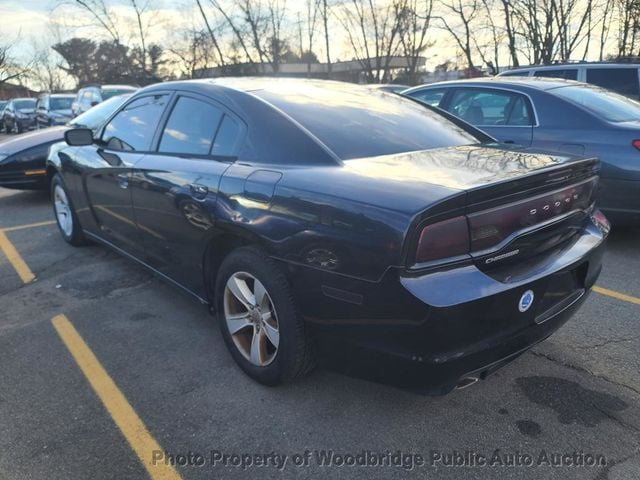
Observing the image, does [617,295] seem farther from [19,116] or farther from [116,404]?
[19,116]

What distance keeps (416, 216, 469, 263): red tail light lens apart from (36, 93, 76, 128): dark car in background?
16494mm

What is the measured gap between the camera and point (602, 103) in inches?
192

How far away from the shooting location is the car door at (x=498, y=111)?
5055 mm

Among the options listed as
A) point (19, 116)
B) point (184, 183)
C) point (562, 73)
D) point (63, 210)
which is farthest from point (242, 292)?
point (19, 116)

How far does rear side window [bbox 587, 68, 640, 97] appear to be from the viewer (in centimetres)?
778

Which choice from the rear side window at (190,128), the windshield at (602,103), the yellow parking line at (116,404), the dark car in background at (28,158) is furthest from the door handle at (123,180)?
the windshield at (602,103)

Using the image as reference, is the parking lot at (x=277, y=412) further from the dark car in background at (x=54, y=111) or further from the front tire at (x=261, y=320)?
the dark car in background at (x=54, y=111)

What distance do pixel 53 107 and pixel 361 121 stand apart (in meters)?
17.8

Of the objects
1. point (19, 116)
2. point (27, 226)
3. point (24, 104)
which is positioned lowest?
point (27, 226)

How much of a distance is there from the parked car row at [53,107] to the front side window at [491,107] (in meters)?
8.40

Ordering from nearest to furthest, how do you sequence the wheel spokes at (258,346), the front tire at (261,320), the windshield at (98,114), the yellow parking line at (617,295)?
the front tire at (261,320) → the wheel spokes at (258,346) → the yellow parking line at (617,295) → the windshield at (98,114)

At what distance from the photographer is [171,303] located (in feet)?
12.2

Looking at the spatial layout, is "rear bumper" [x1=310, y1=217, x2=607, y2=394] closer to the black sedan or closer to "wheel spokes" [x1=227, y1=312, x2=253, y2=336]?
the black sedan

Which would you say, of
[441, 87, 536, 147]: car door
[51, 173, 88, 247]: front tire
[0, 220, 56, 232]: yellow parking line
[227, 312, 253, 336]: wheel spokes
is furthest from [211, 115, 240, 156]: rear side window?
[0, 220, 56, 232]: yellow parking line
